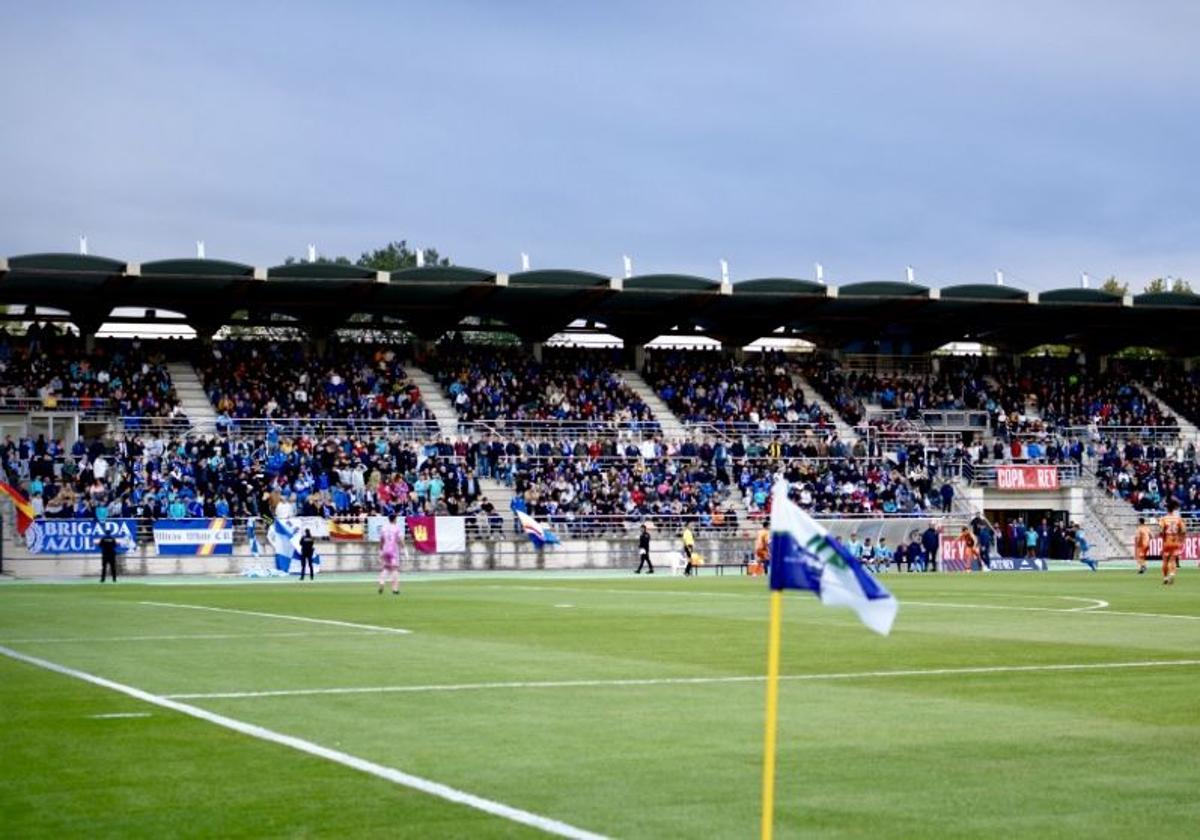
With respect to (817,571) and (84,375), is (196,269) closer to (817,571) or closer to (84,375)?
(84,375)

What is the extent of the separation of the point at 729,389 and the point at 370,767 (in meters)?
63.3

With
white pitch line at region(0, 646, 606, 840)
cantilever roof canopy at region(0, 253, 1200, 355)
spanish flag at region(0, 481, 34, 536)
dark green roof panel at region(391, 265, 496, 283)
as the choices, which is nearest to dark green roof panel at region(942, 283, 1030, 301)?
cantilever roof canopy at region(0, 253, 1200, 355)

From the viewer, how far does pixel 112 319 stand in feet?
227

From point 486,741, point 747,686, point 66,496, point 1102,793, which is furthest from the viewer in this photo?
point 66,496

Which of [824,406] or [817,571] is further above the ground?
[824,406]

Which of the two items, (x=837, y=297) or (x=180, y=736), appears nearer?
(x=180, y=736)

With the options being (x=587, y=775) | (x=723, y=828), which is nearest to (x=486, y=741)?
(x=587, y=775)

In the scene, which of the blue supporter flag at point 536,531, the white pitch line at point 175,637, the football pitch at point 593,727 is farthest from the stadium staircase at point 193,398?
the white pitch line at point 175,637

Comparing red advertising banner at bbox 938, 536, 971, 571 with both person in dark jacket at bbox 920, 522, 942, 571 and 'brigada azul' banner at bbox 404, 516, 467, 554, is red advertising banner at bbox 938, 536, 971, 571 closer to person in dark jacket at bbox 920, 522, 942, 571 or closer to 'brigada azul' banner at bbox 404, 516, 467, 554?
person in dark jacket at bbox 920, 522, 942, 571

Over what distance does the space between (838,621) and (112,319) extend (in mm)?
48299

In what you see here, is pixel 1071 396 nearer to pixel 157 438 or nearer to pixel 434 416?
pixel 434 416

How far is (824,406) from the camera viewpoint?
247ft

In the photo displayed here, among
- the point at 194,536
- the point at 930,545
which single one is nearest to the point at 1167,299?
the point at 930,545

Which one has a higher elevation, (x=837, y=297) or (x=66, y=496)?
(x=837, y=297)
